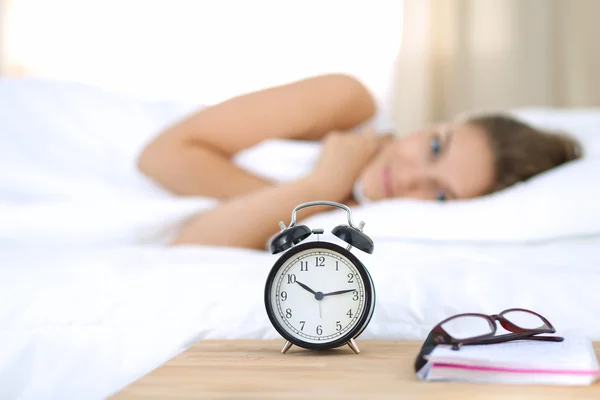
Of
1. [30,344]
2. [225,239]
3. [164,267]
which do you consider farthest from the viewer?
[225,239]

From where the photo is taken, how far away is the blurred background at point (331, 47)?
128 inches

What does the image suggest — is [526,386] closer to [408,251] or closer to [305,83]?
[408,251]

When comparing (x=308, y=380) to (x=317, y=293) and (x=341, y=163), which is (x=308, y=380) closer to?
(x=317, y=293)

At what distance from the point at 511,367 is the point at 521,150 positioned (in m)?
1.08

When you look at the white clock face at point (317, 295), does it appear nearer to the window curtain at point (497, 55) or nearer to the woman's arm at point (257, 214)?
the woman's arm at point (257, 214)

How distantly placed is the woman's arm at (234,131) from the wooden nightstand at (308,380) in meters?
1.04

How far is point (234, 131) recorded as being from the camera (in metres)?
1.83

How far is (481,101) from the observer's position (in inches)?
130

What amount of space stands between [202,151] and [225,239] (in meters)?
0.41

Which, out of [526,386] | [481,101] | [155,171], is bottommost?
[481,101]

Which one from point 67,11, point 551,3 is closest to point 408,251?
point 551,3

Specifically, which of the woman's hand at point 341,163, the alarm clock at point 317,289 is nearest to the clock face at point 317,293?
the alarm clock at point 317,289

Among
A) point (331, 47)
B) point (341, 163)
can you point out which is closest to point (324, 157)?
point (341, 163)

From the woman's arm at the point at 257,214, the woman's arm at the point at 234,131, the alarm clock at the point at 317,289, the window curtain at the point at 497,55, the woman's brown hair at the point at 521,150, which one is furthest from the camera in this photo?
the window curtain at the point at 497,55
